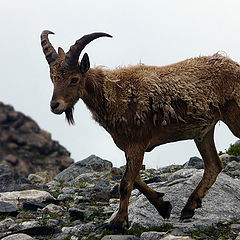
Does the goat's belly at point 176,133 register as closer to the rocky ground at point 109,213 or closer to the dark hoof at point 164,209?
the dark hoof at point 164,209

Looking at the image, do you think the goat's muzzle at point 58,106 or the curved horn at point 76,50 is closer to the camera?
the goat's muzzle at point 58,106

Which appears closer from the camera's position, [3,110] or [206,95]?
[206,95]

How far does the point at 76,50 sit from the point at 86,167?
841 centimetres

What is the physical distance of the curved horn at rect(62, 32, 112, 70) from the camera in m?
8.63

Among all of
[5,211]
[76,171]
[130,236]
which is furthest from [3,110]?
[130,236]

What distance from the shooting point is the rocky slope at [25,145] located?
162ft

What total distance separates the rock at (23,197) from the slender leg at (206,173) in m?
3.80

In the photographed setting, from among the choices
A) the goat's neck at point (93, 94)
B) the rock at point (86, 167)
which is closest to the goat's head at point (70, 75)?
the goat's neck at point (93, 94)

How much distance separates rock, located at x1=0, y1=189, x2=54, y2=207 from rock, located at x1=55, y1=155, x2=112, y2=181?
12.7ft

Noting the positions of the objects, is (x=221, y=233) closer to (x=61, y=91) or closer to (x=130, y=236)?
(x=130, y=236)

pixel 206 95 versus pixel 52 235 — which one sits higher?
pixel 206 95

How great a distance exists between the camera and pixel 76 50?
8625 mm

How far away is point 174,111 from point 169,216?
2050mm

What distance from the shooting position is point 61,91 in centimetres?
859
